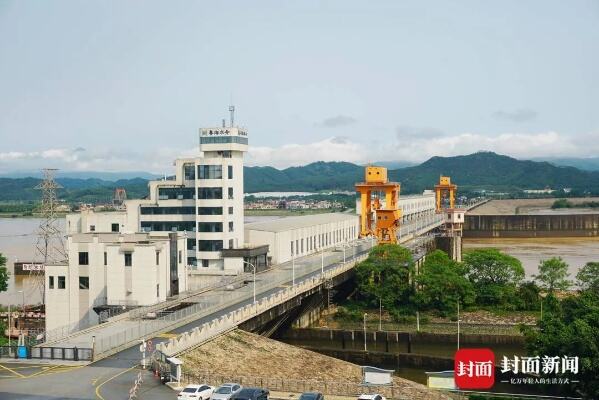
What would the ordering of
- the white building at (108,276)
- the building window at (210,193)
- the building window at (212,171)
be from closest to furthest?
1. the white building at (108,276)
2. the building window at (210,193)
3. the building window at (212,171)

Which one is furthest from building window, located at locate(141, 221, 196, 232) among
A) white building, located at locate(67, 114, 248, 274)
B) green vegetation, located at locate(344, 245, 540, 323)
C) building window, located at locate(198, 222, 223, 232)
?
green vegetation, located at locate(344, 245, 540, 323)

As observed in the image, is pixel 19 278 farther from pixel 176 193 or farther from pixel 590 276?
pixel 590 276

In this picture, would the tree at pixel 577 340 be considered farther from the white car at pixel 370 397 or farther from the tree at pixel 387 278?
the tree at pixel 387 278

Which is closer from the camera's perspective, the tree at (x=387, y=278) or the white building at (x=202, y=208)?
the tree at (x=387, y=278)

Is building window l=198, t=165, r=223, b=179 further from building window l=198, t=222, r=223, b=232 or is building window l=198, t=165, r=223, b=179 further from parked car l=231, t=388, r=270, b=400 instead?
parked car l=231, t=388, r=270, b=400

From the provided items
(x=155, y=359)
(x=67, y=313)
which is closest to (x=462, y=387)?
(x=155, y=359)

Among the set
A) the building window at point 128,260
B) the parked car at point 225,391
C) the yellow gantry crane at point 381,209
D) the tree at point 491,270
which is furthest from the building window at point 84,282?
the yellow gantry crane at point 381,209

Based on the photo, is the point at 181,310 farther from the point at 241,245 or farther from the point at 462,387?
the point at 241,245
